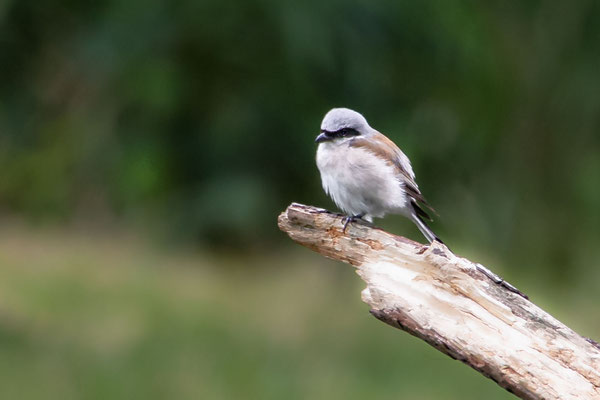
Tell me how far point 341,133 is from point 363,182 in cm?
29

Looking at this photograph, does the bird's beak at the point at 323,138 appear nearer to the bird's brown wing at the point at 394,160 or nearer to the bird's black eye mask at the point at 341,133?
the bird's black eye mask at the point at 341,133

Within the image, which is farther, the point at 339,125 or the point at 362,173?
the point at 339,125

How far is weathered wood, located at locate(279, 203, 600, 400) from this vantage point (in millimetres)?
2965

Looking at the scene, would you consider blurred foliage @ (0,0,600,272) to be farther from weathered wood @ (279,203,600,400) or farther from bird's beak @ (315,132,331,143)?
weathered wood @ (279,203,600,400)

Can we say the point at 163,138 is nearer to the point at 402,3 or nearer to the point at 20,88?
the point at 20,88

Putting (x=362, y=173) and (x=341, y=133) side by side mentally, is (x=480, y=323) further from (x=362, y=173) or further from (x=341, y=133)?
(x=341, y=133)

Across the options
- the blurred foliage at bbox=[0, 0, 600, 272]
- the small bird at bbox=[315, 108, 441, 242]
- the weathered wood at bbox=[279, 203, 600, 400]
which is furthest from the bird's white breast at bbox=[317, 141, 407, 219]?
the blurred foliage at bbox=[0, 0, 600, 272]

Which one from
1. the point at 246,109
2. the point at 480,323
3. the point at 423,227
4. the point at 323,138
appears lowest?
the point at 480,323

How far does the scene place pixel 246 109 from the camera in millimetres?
8555

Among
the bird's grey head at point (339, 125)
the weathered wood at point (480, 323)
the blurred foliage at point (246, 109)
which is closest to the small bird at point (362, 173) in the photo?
the bird's grey head at point (339, 125)

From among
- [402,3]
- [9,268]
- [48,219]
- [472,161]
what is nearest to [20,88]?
[48,219]

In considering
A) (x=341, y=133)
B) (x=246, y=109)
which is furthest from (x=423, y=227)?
(x=246, y=109)

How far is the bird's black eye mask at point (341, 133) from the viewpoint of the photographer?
4285 mm

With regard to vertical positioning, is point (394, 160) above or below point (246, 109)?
below
